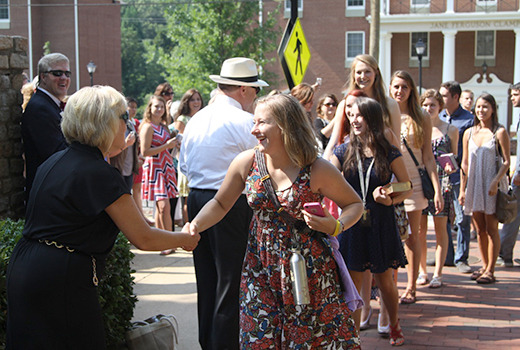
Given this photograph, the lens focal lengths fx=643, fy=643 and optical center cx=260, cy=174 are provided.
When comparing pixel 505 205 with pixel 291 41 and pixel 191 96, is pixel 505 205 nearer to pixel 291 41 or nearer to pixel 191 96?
pixel 291 41

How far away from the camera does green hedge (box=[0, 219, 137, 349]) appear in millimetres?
4414

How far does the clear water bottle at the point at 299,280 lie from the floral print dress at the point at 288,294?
0.30 ft

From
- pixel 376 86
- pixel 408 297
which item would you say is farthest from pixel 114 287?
pixel 408 297

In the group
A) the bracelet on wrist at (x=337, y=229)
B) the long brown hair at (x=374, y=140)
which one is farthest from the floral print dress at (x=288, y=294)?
the long brown hair at (x=374, y=140)

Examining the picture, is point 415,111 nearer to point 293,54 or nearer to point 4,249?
point 293,54

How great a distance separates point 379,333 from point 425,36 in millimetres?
38945

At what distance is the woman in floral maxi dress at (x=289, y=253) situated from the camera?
366 centimetres

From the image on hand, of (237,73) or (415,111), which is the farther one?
(415,111)

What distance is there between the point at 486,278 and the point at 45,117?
532cm

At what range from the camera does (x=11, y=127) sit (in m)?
5.59

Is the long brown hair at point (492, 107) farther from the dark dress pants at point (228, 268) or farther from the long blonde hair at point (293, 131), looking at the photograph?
the long blonde hair at point (293, 131)

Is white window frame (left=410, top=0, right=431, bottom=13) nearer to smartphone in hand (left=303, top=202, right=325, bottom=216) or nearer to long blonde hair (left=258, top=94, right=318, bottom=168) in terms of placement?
long blonde hair (left=258, top=94, right=318, bottom=168)

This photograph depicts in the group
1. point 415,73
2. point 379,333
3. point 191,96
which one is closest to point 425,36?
point 415,73

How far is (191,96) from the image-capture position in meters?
9.61
